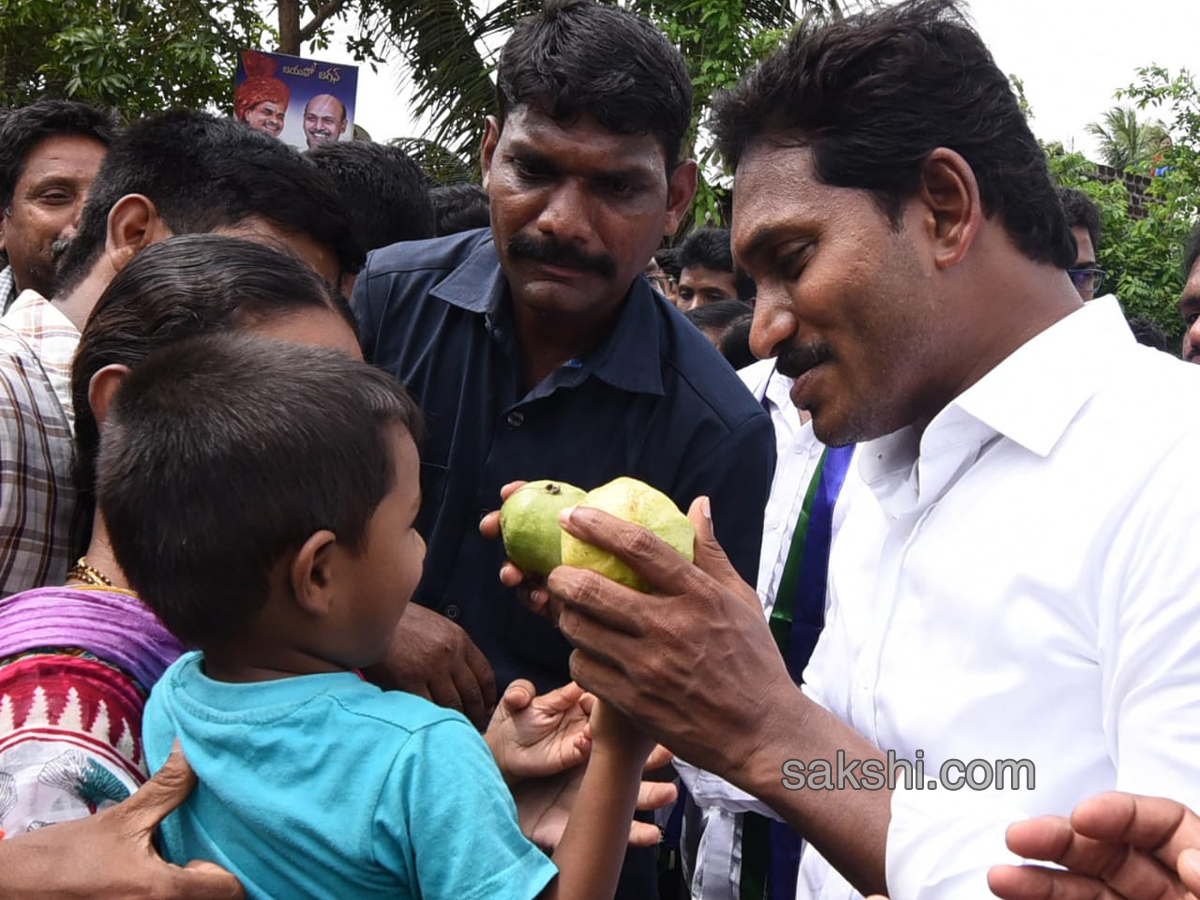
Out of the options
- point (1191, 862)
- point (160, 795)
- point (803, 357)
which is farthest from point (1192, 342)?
point (160, 795)

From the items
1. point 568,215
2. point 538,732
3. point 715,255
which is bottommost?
point 538,732

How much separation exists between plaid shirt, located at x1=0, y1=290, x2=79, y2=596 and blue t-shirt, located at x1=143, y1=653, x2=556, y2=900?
0.74 metres

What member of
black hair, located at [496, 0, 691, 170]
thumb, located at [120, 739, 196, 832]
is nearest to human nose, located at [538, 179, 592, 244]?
black hair, located at [496, 0, 691, 170]

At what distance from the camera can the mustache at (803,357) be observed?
2.24m

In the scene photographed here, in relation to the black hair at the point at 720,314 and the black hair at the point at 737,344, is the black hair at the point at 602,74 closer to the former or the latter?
the black hair at the point at 737,344

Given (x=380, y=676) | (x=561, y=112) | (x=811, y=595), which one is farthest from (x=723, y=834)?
(x=561, y=112)

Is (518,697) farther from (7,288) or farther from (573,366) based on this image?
(7,288)

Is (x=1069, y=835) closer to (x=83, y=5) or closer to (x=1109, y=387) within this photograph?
(x=1109, y=387)

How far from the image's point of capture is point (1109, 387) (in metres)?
1.93

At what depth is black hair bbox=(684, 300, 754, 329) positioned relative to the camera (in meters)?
6.96

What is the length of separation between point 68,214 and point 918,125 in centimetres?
386

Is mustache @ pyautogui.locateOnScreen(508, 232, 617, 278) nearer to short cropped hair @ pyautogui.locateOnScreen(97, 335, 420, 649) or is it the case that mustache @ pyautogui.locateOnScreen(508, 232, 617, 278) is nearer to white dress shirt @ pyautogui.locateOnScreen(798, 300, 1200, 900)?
white dress shirt @ pyautogui.locateOnScreen(798, 300, 1200, 900)

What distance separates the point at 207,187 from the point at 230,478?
1600 millimetres

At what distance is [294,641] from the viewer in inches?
68.1
